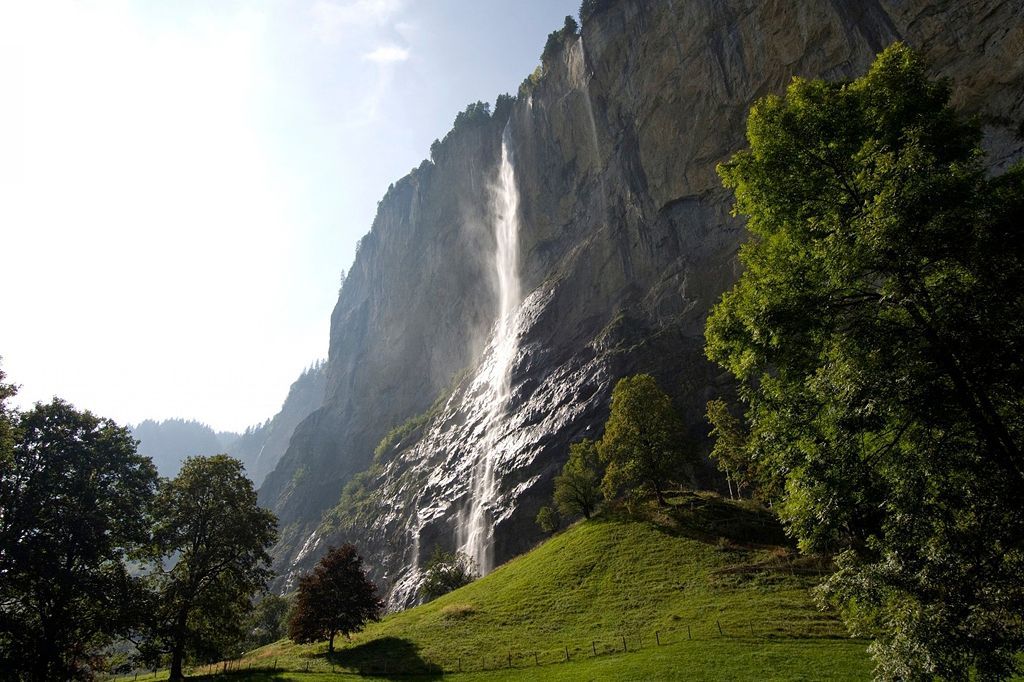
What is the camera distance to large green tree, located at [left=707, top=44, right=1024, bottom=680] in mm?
8078

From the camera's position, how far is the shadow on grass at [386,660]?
88.9 feet

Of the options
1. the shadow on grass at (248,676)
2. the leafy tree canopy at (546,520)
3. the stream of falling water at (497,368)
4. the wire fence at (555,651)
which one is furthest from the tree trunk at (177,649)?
the stream of falling water at (497,368)

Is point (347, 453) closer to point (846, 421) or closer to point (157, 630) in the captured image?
point (157, 630)

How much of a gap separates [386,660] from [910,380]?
2976 cm

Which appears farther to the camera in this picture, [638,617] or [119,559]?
→ [119,559]

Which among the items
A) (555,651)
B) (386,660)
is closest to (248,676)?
(386,660)

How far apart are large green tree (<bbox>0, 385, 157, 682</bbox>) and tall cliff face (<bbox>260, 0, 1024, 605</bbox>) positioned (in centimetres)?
4194

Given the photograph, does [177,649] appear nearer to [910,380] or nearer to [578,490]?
[578,490]

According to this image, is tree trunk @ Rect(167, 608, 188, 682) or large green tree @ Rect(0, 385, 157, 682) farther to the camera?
tree trunk @ Rect(167, 608, 188, 682)

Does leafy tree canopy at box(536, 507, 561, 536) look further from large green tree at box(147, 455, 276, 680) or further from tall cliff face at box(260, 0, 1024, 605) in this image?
large green tree at box(147, 455, 276, 680)

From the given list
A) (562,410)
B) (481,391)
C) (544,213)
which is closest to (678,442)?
(562,410)

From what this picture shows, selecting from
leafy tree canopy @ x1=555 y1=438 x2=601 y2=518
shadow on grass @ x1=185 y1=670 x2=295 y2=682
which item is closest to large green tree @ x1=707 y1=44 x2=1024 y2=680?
shadow on grass @ x1=185 y1=670 x2=295 y2=682

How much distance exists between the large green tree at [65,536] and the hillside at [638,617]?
33.7 ft

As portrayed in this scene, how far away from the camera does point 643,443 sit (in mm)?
43250
